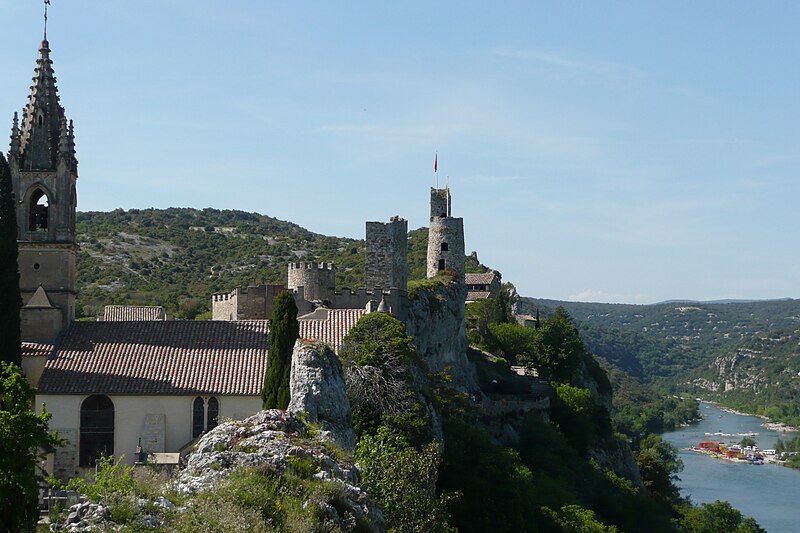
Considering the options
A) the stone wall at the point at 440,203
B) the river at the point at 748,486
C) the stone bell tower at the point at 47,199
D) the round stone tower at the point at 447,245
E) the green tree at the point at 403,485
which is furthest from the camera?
the river at the point at 748,486

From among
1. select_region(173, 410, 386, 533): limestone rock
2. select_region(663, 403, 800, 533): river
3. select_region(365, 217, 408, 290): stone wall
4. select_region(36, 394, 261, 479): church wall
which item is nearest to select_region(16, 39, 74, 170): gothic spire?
select_region(36, 394, 261, 479): church wall

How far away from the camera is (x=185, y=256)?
113 meters

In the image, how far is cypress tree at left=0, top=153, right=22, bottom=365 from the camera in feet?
106

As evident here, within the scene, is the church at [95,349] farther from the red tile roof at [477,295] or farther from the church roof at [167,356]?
the red tile roof at [477,295]

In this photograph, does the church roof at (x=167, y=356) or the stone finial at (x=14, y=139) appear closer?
the church roof at (x=167, y=356)

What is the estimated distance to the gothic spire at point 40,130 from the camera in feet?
126

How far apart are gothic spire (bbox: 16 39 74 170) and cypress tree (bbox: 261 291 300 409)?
1202 centimetres

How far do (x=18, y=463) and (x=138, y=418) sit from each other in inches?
755

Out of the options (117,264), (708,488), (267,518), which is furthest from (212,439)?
(708,488)

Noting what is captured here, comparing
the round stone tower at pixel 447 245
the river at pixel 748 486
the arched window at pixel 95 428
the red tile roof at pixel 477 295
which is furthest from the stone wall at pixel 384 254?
the river at pixel 748 486

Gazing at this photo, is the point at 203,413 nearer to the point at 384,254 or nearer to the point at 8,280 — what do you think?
the point at 8,280

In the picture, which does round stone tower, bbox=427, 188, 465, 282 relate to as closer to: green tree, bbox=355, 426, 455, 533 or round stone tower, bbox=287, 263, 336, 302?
round stone tower, bbox=287, 263, 336, 302

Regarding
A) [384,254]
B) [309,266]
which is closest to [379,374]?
[309,266]

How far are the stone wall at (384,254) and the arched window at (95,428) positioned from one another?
2026 centimetres
